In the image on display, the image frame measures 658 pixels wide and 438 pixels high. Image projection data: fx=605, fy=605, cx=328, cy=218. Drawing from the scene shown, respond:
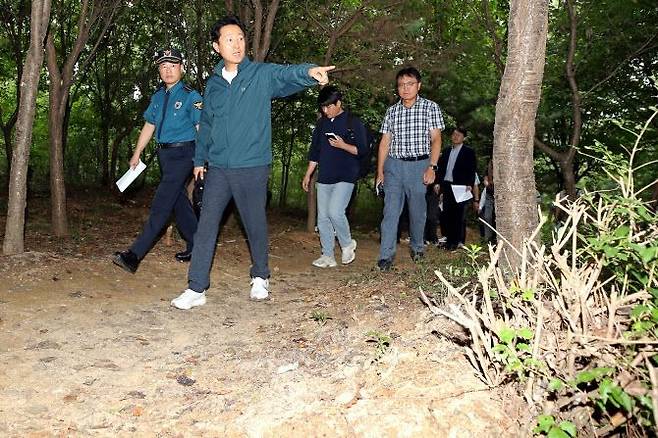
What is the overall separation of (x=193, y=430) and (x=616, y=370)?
6.20ft

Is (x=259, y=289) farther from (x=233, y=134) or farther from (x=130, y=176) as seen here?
(x=130, y=176)

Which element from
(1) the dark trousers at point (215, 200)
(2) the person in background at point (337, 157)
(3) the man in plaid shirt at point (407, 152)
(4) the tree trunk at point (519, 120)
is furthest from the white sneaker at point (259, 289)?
(4) the tree trunk at point (519, 120)

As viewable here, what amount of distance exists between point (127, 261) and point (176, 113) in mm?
1521

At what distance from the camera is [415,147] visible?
626cm

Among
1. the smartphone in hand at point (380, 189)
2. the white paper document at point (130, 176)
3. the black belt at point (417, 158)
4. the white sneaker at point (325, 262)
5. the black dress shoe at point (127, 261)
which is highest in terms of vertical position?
the black belt at point (417, 158)

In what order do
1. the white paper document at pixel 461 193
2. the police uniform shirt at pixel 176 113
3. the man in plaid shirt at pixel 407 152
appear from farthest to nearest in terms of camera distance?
the white paper document at pixel 461 193 → the man in plaid shirt at pixel 407 152 → the police uniform shirt at pixel 176 113

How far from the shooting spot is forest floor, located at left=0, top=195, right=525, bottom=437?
9.03 ft

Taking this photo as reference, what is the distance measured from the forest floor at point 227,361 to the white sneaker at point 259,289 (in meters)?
0.08

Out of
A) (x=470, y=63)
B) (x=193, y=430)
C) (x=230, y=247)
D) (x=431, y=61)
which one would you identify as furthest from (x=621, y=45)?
(x=193, y=430)

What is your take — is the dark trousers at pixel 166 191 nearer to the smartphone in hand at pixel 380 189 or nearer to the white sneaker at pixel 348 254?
the smartphone in hand at pixel 380 189

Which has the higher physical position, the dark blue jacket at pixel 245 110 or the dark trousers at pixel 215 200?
the dark blue jacket at pixel 245 110

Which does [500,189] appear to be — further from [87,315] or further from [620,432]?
[87,315]

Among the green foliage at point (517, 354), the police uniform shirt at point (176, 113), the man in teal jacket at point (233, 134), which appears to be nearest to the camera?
the green foliage at point (517, 354)

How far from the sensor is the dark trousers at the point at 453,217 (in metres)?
9.54
